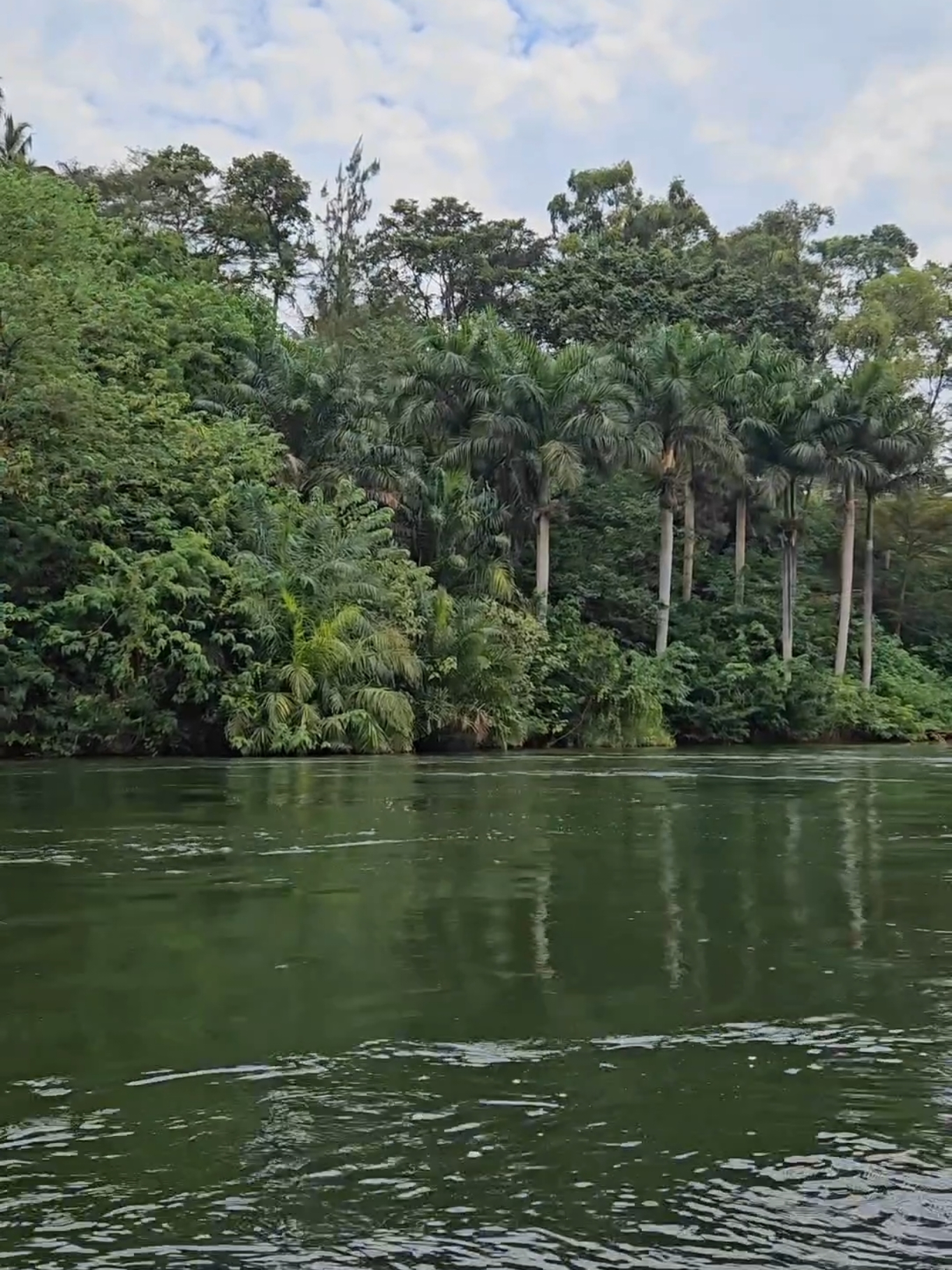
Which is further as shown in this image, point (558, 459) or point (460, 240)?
point (460, 240)

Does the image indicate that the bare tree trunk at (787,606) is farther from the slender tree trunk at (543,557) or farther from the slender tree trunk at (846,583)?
the slender tree trunk at (543,557)

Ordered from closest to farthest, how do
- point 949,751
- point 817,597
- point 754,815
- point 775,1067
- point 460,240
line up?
point 775,1067 → point 754,815 → point 949,751 → point 817,597 → point 460,240

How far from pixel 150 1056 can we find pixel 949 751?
31136 mm

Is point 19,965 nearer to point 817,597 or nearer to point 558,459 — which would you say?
point 558,459

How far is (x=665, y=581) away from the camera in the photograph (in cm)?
4047

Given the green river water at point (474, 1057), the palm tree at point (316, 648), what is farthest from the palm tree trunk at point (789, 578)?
the green river water at point (474, 1057)

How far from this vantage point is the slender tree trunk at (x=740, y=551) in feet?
146

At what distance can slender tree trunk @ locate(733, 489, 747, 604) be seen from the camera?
44.6 metres

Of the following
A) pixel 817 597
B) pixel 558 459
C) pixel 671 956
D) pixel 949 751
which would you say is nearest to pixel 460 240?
pixel 817 597

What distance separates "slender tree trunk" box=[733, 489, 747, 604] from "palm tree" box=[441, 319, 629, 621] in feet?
28.4

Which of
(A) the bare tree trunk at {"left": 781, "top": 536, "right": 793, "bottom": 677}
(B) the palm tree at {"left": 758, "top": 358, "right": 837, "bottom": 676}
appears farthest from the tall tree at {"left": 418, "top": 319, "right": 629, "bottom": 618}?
(A) the bare tree trunk at {"left": 781, "top": 536, "right": 793, "bottom": 677}

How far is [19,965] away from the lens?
6.73 metres

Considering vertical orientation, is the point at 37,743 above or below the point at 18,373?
below

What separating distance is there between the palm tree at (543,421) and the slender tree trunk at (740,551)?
28.4 feet
